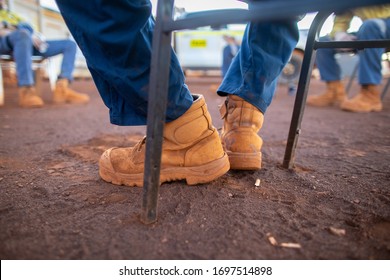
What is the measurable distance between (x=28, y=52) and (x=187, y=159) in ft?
8.44

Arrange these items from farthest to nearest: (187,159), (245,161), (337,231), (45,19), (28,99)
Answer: (45,19) < (28,99) < (245,161) < (187,159) < (337,231)

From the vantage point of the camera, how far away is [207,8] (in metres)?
0.91

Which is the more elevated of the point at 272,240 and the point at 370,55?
the point at 370,55

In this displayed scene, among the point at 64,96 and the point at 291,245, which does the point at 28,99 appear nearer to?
the point at 64,96

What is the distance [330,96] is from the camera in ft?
9.46

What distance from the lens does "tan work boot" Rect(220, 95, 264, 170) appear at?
2.90 feet

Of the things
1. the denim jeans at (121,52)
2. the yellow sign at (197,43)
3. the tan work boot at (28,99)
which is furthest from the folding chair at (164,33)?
the yellow sign at (197,43)

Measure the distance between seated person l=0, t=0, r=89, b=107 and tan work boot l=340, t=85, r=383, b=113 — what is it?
2.72 metres

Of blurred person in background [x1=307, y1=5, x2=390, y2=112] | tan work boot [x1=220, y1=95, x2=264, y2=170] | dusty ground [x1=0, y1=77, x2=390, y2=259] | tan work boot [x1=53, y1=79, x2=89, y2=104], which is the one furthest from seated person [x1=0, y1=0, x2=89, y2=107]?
blurred person in background [x1=307, y1=5, x2=390, y2=112]

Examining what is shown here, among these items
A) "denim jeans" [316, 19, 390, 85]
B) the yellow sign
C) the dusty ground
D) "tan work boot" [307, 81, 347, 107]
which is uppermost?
"denim jeans" [316, 19, 390, 85]

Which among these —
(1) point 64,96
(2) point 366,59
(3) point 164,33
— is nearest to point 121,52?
(3) point 164,33

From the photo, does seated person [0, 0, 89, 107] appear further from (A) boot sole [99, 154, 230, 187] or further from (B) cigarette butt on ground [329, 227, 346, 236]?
(B) cigarette butt on ground [329, 227, 346, 236]

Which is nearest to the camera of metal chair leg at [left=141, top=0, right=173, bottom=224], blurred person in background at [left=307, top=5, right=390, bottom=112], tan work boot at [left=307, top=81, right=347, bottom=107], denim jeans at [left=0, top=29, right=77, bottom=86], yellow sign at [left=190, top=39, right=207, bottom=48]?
metal chair leg at [left=141, top=0, right=173, bottom=224]

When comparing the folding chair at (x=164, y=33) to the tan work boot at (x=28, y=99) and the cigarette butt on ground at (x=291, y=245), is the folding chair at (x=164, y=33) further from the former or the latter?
the tan work boot at (x=28, y=99)
